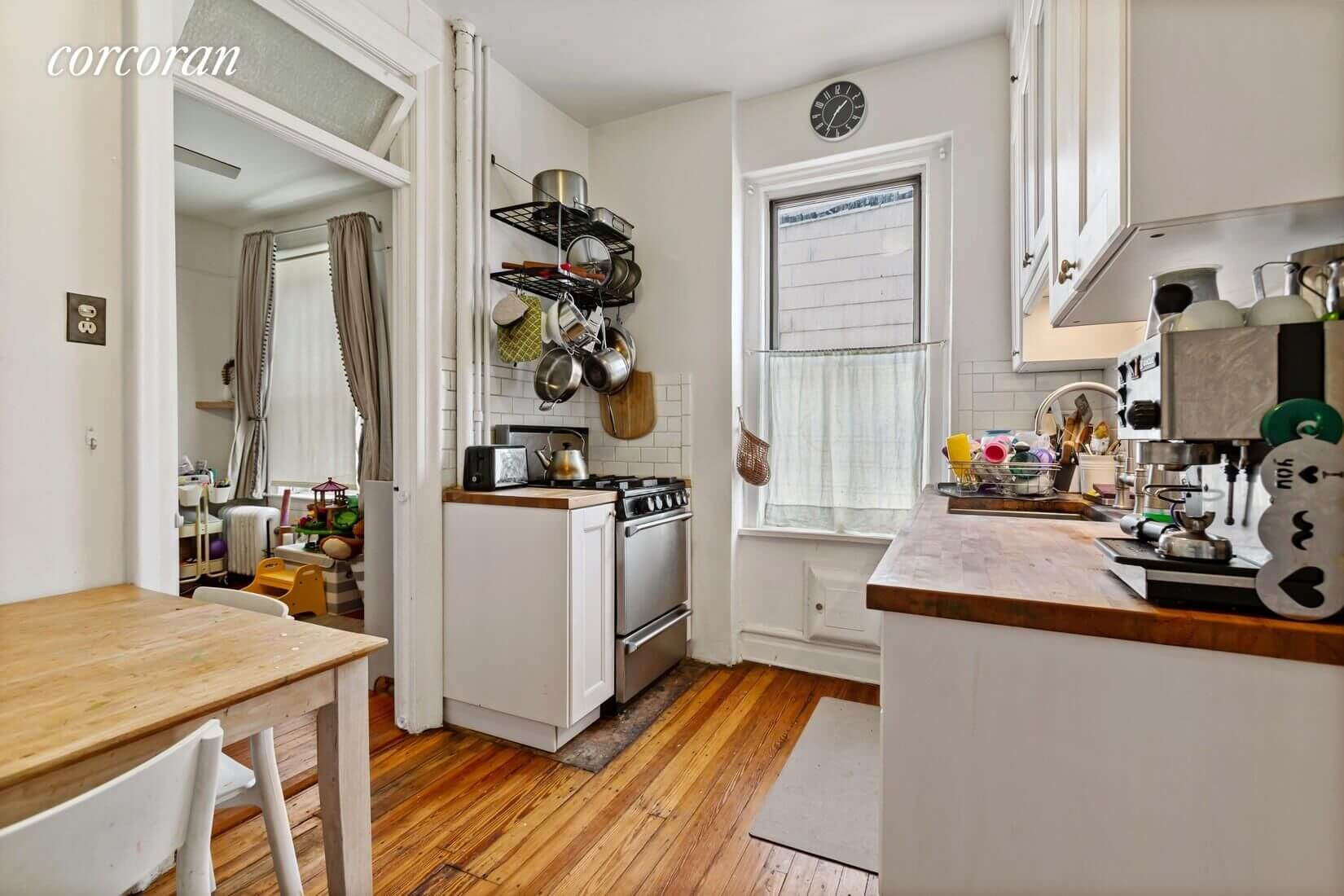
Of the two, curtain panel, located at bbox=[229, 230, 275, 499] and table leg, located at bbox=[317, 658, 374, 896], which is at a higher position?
curtain panel, located at bbox=[229, 230, 275, 499]

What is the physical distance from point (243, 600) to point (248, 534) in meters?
3.51

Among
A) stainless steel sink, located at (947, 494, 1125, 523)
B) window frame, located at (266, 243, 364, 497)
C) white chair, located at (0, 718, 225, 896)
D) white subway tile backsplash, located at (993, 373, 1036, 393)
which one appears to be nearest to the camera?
white chair, located at (0, 718, 225, 896)

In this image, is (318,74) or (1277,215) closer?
(1277,215)

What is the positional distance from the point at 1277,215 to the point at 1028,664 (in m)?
0.64

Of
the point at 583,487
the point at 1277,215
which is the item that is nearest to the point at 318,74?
the point at 583,487

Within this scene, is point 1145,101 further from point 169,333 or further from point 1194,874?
point 169,333

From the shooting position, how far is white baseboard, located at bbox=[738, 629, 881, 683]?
9.22 ft

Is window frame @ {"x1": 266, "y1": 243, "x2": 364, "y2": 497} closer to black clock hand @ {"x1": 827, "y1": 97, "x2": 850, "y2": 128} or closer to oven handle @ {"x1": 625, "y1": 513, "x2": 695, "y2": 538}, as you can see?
oven handle @ {"x1": 625, "y1": 513, "x2": 695, "y2": 538}

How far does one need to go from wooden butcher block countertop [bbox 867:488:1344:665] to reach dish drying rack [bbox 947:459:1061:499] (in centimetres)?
67

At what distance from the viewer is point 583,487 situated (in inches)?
100

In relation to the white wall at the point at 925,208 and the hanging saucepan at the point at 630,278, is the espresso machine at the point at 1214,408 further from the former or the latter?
the hanging saucepan at the point at 630,278

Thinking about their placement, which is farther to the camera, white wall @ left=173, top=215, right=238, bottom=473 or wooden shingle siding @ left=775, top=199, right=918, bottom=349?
white wall @ left=173, top=215, right=238, bottom=473

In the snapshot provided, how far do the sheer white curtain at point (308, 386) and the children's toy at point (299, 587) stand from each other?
0.90 m

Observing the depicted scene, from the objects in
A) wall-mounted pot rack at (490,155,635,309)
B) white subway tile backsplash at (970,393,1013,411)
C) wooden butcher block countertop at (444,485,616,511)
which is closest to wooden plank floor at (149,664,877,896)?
wooden butcher block countertop at (444,485,616,511)
